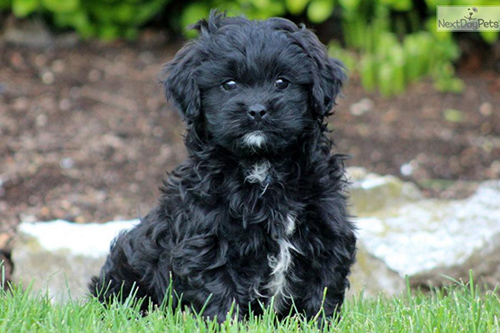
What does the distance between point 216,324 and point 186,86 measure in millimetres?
1238

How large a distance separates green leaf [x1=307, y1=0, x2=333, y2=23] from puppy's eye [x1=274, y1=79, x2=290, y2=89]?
17.7 feet

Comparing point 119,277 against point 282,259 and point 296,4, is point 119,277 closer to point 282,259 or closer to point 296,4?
point 282,259

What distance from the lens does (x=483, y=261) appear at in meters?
5.44

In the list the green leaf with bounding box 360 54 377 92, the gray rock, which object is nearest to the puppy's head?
the gray rock

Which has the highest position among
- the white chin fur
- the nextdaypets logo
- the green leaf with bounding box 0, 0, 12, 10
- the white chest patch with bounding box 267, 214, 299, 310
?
the green leaf with bounding box 0, 0, 12, 10

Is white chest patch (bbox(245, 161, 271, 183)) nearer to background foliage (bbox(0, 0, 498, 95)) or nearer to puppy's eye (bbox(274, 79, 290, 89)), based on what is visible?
puppy's eye (bbox(274, 79, 290, 89))

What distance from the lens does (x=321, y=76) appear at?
412 cm

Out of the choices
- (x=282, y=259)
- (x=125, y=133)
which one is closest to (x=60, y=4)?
(x=125, y=133)

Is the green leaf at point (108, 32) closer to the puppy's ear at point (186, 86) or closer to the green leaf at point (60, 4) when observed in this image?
the green leaf at point (60, 4)

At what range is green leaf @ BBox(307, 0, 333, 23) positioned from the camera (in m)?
9.23

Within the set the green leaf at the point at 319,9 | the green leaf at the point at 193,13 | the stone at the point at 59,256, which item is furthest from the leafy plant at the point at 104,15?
the stone at the point at 59,256

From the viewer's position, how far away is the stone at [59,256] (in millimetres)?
5511

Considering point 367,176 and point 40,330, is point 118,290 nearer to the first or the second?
point 40,330

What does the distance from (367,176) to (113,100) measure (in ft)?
11.1
